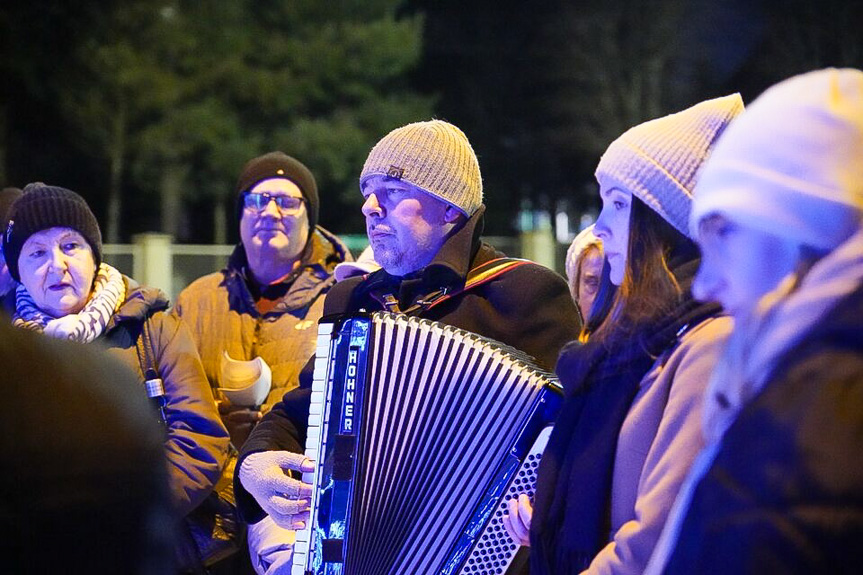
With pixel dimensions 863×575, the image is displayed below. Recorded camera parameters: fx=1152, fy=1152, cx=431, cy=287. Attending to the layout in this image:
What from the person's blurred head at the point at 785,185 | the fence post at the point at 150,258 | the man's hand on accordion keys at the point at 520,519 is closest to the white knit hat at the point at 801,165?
the person's blurred head at the point at 785,185

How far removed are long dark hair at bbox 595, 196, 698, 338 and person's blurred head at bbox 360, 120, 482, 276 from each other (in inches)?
47.8

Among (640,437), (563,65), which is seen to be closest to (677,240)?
(640,437)

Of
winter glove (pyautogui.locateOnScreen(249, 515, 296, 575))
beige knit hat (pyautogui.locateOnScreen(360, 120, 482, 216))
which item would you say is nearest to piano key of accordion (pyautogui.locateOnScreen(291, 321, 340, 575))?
winter glove (pyautogui.locateOnScreen(249, 515, 296, 575))

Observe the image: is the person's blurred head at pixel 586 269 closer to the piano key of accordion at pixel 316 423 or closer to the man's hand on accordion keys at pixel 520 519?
the piano key of accordion at pixel 316 423

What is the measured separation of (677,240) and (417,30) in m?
19.6

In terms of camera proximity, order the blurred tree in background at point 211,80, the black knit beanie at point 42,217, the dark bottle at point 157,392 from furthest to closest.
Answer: the blurred tree in background at point 211,80 < the black knit beanie at point 42,217 < the dark bottle at point 157,392

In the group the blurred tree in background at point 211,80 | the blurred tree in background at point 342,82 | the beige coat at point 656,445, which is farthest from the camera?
the blurred tree in background at point 342,82

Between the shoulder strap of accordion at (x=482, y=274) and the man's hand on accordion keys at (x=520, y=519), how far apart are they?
0.81 metres

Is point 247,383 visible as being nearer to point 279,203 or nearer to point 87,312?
point 87,312

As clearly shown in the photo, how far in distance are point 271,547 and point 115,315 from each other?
1.05 m

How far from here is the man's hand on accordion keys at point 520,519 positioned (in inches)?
110

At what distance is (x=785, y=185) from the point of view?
63.7 inches

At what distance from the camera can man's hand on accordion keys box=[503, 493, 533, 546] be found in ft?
9.19

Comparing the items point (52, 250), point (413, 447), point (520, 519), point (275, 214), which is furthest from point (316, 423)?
point (275, 214)
